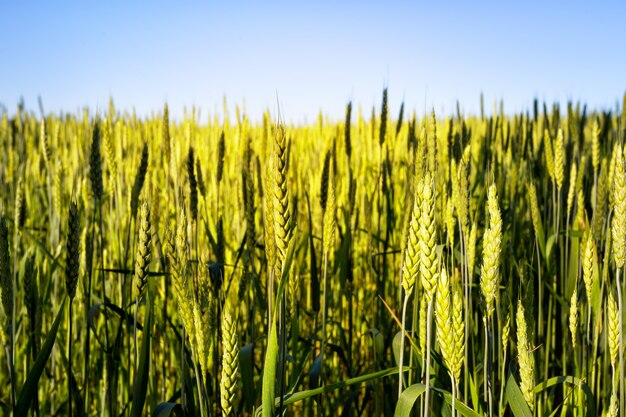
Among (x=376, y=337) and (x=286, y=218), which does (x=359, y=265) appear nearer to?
(x=376, y=337)

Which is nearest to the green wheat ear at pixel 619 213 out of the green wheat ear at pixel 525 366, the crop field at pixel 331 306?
the crop field at pixel 331 306

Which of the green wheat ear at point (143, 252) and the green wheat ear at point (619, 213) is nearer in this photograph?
the green wheat ear at point (143, 252)

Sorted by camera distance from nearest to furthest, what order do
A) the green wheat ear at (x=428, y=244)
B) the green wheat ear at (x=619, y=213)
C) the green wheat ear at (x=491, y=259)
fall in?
the green wheat ear at (x=428, y=244)
the green wheat ear at (x=491, y=259)
the green wheat ear at (x=619, y=213)

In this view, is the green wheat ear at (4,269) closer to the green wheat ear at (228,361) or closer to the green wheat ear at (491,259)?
the green wheat ear at (228,361)

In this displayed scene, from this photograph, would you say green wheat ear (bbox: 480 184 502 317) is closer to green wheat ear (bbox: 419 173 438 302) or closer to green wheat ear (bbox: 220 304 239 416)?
green wheat ear (bbox: 419 173 438 302)

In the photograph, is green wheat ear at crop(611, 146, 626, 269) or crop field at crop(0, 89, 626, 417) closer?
crop field at crop(0, 89, 626, 417)

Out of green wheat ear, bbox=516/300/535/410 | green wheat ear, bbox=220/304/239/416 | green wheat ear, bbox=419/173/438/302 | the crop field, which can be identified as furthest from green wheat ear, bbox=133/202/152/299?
green wheat ear, bbox=516/300/535/410

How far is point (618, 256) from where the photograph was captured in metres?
0.82

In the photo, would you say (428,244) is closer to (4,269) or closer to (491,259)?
(491,259)

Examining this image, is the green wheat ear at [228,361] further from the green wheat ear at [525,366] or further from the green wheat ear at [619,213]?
the green wheat ear at [619,213]

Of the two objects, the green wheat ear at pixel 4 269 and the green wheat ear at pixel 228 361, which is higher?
the green wheat ear at pixel 4 269

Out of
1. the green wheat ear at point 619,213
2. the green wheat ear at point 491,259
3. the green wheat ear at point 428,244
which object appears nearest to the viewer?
the green wheat ear at point 428,244

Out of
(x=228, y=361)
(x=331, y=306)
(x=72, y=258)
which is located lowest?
(x=331, y=306)

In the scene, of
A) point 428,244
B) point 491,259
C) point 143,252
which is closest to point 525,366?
point 491,259
